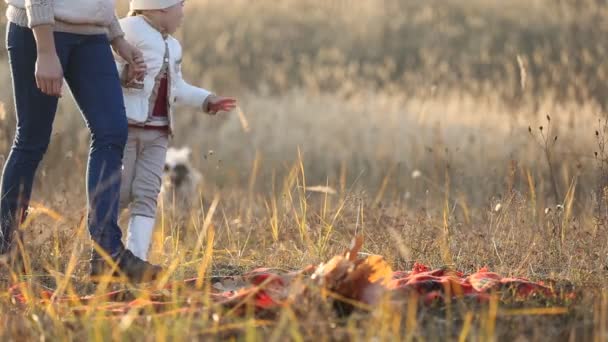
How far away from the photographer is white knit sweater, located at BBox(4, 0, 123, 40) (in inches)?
196

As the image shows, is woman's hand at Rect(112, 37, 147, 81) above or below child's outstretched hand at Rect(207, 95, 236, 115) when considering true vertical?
above

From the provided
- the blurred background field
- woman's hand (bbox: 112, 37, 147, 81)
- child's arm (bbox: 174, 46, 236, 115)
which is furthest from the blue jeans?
the blurred background field

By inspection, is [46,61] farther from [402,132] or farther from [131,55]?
[402,132]

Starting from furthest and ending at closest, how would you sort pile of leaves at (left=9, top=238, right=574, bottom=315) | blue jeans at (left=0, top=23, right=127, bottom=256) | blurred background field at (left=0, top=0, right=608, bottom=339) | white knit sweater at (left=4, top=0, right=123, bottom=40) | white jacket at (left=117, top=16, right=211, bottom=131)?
blurred background field at (left=0, top=0, right=608, bottom=339) < white jacket at (left=117, top=16, right=211, bottom=131) < blue jeans at (left=0, top=23, right=127, bottom=256) < white knit sweater at (left=4, top=0, right=123, bottom=40) < pile of leaves at (left=9, top=238, right=574, bottom=315)

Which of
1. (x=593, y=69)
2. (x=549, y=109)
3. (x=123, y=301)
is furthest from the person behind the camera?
(x=593, y=69)

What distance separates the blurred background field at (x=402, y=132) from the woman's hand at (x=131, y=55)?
1.07 metres

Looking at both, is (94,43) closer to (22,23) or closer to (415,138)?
(22,23)

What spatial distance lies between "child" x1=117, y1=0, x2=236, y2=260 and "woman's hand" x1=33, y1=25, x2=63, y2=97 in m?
0.59

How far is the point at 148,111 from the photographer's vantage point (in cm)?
568

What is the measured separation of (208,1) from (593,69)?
8.26 m

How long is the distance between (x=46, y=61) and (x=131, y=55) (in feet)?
1.63

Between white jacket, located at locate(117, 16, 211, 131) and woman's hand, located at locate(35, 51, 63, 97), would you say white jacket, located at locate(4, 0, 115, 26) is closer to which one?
woman's hand, located at locate(35, 51, 63, 97)

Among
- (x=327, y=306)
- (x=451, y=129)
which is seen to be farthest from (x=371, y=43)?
(x=327, y=306)

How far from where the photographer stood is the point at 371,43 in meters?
20.4
